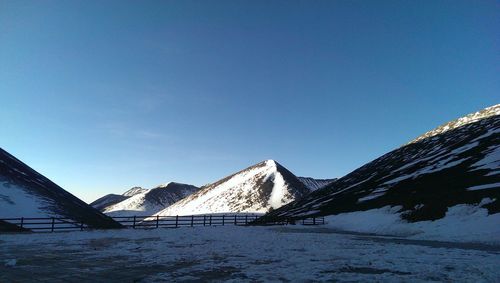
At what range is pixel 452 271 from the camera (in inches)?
499

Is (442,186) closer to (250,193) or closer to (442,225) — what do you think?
(442,225)

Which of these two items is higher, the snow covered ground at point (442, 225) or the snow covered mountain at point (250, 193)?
the snow covered mountain at point (250, 193)

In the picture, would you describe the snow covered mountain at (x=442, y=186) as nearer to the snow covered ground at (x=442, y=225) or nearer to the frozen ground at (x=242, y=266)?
the snow covered ground at (x=442, y=225)

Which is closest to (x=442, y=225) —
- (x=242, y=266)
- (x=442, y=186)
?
(x=442, y=186)

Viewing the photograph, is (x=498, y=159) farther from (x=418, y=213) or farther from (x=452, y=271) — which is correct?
(x=452, y=271)

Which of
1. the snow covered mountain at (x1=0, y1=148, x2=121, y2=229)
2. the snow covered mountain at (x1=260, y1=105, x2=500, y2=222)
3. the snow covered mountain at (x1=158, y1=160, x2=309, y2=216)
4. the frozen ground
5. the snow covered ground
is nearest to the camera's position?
the frozen ground

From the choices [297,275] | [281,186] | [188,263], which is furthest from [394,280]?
[281,186]

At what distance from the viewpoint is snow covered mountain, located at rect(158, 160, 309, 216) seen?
142m

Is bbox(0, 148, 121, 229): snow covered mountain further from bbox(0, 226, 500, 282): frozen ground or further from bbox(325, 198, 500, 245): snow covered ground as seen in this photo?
bbox(325, 198, 500, 245): snow covered ground

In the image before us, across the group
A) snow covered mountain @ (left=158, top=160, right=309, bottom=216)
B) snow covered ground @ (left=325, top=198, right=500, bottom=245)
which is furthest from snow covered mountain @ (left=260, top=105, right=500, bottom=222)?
snow covered mountain @ (left=158, top=160, right=309, bottom=216)

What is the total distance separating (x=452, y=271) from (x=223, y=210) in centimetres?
13247

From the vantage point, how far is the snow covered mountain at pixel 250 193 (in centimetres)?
14175

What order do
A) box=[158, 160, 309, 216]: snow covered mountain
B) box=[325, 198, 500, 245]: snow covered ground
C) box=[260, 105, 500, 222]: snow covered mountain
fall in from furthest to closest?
box=[158, 160, 309, 216]: snow covered mountain
box=[260, 105, 500, 222]: snow covered mountain
box=[325, 198, 500, 245]: snow covered ground

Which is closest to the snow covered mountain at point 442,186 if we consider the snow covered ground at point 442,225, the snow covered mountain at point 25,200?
the snow covered ground at point 442,225
